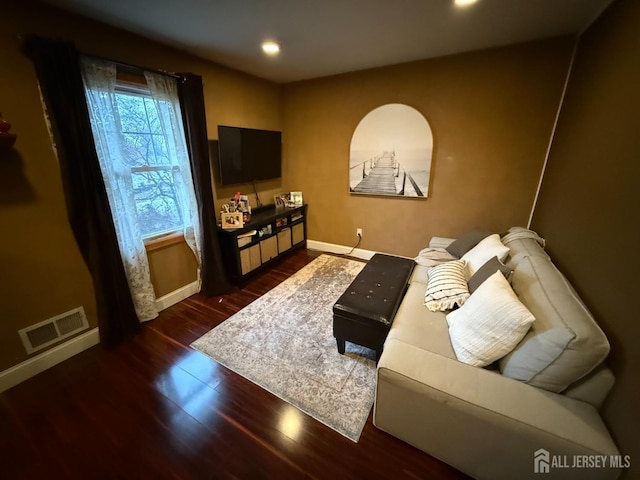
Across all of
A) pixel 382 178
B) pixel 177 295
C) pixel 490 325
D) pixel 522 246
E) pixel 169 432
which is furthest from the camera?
pixel 382 178

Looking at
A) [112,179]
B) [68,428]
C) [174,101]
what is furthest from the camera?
[174,101]

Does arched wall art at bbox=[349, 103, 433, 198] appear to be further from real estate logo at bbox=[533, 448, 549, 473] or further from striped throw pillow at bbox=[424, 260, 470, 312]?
real estate logo at bbox=[533, 448, 549, 473]

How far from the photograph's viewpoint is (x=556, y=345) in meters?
1.03

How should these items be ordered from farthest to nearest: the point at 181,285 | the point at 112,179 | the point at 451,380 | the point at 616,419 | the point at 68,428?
the point at 181,285
the point at 112,179
the point at 68,428
the point at 451,380
the point at 616,419

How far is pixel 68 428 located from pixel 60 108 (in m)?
1.99

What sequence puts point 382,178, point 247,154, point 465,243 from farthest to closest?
1. point 382,178
2. point 247,154
3. point 465,243

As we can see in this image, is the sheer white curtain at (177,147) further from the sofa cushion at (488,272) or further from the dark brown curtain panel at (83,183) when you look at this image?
the sofa cushion at (488,272)

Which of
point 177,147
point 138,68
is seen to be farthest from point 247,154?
point 138,68

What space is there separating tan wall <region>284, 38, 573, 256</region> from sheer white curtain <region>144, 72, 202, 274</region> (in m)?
1.74

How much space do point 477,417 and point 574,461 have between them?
319 millimetres

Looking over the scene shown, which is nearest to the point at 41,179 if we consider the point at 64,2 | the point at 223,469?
the point at 64,2

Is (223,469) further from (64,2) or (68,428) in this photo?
(64,2)

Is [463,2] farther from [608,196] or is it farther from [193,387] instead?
[193,387]

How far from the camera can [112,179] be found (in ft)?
6.56
